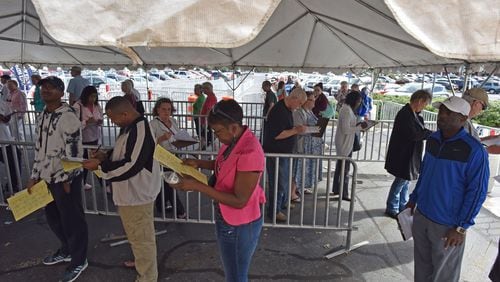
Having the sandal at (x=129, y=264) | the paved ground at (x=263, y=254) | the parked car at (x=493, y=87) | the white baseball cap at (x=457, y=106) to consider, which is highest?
the parked car at (x=493, y=87)

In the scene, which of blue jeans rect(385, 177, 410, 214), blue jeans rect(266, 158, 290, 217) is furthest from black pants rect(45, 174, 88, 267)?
blue jeans rect(385, 177, 410, 214)

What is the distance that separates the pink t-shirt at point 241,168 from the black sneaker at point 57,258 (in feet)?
8.02

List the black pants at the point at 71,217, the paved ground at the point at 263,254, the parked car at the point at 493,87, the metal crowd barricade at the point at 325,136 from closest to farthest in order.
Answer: the black pants at the point at 71,217 → the paved ground at the point at 263,254 → the metal crowd barricade at the point at 325,136 → the parked car at the point at 493,87

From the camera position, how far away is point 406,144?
4.62 metres

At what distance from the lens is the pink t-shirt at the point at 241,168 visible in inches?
82.5

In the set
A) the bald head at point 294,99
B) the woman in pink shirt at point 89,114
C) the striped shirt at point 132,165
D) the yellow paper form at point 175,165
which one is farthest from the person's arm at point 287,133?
the woman in pink shirt at point 89,114

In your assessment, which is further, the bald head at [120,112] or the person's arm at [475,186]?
the bald head at [120,112]

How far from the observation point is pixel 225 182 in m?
2.20

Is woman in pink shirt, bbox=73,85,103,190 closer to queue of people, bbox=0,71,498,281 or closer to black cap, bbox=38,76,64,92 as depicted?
queue of people, bbox=0,71,498,281

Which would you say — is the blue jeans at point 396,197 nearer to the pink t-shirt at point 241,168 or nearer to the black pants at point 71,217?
the pink t-shirt at point 241,168

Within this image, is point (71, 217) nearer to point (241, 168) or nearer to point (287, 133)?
point (241, 168)

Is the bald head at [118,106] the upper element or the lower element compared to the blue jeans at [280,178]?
upper

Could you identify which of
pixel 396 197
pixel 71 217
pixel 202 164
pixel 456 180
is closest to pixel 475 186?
pixel 456 180

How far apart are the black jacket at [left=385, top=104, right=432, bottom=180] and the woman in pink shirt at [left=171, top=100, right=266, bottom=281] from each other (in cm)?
299
